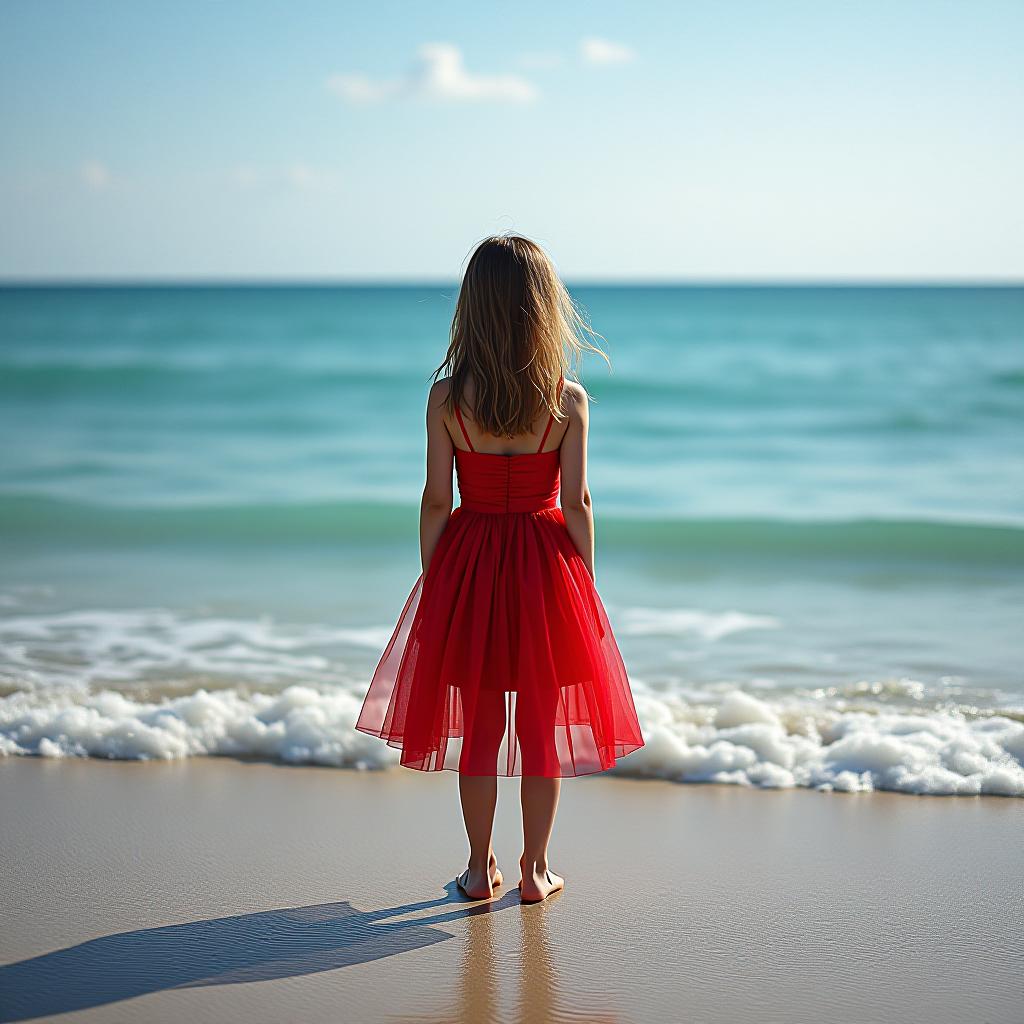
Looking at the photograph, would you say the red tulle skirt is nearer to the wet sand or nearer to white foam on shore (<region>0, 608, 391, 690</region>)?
the wet sand

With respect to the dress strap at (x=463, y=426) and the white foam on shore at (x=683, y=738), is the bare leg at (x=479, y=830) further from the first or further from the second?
the white foam on shore at (x=683, y=738)

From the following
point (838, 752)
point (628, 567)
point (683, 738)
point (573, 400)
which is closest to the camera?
point (573, 400)

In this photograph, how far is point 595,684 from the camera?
3139 mm

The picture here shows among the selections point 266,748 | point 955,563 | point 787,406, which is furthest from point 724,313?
point 266,748

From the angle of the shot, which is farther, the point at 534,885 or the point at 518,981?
the point at 534,885

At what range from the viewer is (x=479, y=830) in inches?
126

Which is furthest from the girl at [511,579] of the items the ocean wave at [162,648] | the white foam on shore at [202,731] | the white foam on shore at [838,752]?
the ocean wave at [162,648]

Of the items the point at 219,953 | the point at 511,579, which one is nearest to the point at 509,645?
the point at 511,579

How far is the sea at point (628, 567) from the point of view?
4465 millimetres

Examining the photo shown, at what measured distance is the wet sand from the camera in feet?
8.80

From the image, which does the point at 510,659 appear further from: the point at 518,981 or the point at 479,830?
the point at 518,981

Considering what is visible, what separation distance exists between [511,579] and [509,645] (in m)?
0.18

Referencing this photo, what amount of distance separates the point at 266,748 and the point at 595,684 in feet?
6.03

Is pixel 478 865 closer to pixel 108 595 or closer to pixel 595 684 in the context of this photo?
pixel 595 684
